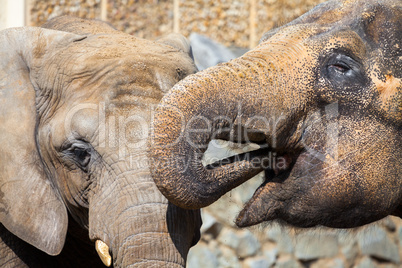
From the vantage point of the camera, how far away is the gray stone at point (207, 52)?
716 cm

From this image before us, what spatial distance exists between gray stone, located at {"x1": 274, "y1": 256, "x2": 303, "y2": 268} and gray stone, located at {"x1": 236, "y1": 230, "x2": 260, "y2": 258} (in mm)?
263

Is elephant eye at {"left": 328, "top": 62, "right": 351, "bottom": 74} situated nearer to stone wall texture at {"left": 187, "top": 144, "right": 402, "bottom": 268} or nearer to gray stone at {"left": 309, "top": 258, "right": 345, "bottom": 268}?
stone wall texture at {"left": 187, "top": 144, "right": 402, "bottom": 268}

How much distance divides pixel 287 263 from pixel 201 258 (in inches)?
34.2

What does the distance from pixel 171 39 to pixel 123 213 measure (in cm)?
154

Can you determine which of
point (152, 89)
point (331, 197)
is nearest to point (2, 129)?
point (152, 89)

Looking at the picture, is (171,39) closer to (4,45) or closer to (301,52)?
(4,45)

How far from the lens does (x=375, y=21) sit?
116 inches

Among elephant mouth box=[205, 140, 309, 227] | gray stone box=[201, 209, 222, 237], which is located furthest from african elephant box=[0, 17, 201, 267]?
gray stone box=[201, 209, 222, 237]

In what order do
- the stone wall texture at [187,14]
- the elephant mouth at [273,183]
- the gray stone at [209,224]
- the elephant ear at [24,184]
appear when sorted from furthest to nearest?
the stone wall texture at [187,14], the gray stone at [209,224], the elephant ear at [24,184], the elephant mouth at [273,183]

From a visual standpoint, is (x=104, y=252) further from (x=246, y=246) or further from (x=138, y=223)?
(x=246, y=246)

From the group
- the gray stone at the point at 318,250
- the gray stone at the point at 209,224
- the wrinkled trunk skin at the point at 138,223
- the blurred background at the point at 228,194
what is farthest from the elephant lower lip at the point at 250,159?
the gray stone at the point at 318,250

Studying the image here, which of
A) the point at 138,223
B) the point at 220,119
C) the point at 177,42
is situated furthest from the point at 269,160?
the point at 177,42

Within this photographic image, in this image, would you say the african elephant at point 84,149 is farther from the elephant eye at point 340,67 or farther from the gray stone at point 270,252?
the gray stone at point 270,252

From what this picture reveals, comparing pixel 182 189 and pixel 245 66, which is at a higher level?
pixel 245 66
